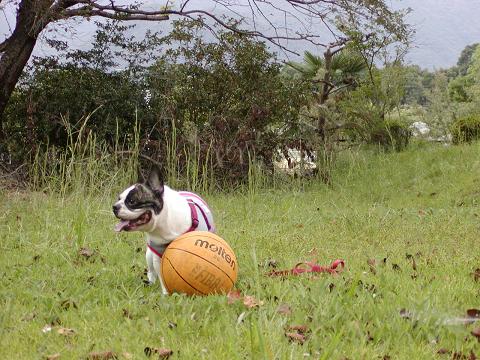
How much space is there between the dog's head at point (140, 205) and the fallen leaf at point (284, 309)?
117 centimetres

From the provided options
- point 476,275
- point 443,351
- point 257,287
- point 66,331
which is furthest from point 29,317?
point 476,275

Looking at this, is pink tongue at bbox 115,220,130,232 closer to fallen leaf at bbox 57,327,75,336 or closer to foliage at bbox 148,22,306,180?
fallen leaf at bbox 57,327,75,336

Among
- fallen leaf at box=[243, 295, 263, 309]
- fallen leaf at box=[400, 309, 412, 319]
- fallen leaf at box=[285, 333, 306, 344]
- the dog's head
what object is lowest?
fallen leaf at box=[285, 333, 306, 344]

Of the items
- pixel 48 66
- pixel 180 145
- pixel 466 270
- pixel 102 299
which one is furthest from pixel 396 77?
pixel 102 299

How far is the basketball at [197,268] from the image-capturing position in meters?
4.32

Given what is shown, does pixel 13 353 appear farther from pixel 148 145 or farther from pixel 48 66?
pixel 48 66

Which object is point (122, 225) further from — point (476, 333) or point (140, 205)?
point (476, 333)

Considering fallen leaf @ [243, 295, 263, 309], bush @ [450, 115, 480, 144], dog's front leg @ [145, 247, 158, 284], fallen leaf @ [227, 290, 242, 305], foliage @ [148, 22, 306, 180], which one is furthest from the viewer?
bush @ [450, 115, 480, 144]

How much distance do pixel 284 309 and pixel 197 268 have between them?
73 cm

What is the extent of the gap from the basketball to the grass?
141 millimetres

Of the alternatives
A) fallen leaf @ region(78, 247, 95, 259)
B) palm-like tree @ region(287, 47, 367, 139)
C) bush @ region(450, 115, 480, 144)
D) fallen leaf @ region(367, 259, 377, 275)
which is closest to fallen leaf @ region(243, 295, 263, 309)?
fallen leaf @ region(367, 259, 377, 275)

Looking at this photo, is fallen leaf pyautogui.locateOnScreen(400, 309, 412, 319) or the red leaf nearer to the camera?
the red leaf

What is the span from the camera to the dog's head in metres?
4.43

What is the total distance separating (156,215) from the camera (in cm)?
453
